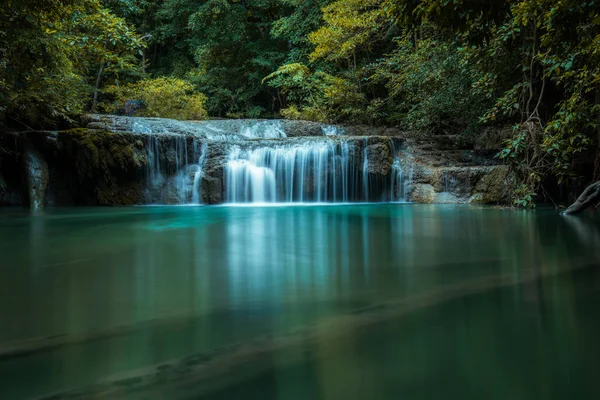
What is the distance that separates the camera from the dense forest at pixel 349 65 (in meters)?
6.05

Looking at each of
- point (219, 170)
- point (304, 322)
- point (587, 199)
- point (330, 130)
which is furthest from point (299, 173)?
point (304, 322)

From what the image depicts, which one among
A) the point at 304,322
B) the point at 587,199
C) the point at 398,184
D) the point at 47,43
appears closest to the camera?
the point at 304,322

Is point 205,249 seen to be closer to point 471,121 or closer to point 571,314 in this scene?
point 571,314

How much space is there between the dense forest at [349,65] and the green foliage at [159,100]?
0.06m

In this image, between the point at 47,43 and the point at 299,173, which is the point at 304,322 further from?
the point at 299,173

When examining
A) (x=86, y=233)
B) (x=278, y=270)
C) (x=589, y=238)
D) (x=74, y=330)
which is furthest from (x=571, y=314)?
(x=86, y=233)

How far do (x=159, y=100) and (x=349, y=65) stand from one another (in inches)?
292

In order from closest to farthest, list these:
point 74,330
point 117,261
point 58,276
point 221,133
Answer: point 74,330, point 58,276, point 117,261, point 221,133

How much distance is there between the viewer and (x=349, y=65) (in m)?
17.1

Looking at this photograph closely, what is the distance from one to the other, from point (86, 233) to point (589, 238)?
5.60 metres

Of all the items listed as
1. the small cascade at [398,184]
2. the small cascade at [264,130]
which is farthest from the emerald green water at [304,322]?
the small cascade at [264,130]

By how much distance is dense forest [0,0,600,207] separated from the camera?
6047 mm

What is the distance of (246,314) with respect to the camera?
2055mm

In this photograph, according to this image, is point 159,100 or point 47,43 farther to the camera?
point 159,100
